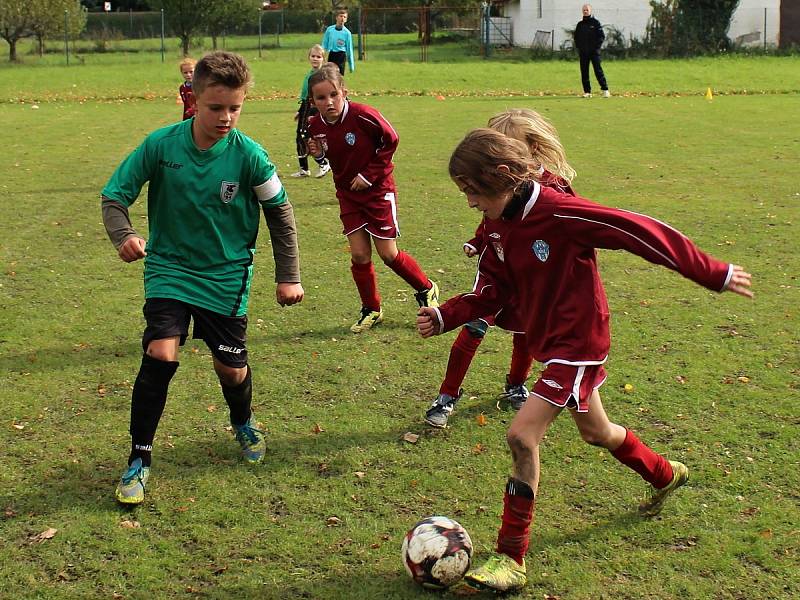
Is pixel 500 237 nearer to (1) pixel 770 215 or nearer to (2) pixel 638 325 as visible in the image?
(2) pixel 638 325

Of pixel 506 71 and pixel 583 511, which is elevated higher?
pixel 506 71

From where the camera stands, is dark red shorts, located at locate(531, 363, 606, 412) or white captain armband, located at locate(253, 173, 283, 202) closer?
dark red shorts, located at locate(531, 363, 606, 412)

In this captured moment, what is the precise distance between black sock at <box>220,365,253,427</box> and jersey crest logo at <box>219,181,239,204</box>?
93 cm

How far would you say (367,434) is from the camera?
18.0 feet

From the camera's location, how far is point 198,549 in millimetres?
4281

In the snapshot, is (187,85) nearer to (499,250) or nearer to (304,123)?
(304,123)

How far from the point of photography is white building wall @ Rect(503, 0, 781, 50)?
4106 cm

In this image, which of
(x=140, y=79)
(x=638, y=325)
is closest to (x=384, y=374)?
(x=638, y=325)

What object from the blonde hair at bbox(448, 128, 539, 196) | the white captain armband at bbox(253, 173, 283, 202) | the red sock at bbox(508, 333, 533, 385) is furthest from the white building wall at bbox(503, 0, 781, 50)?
the blonde hair at bbox(448, 128, 539, 196)

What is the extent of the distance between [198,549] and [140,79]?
28014 mm

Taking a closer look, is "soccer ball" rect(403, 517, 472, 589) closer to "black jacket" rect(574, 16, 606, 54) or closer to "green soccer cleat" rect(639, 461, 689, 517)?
"green soccer cleat" rect(639, 461, 689, 517)

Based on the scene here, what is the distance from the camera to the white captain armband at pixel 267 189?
4742 millimetres

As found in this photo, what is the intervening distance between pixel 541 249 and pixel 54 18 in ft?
143

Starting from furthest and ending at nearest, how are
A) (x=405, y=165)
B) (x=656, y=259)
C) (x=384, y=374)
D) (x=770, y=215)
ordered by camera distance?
(x=405, y=165), (x=770, y=215), (x=384, y=374), (x=656, y=259)
